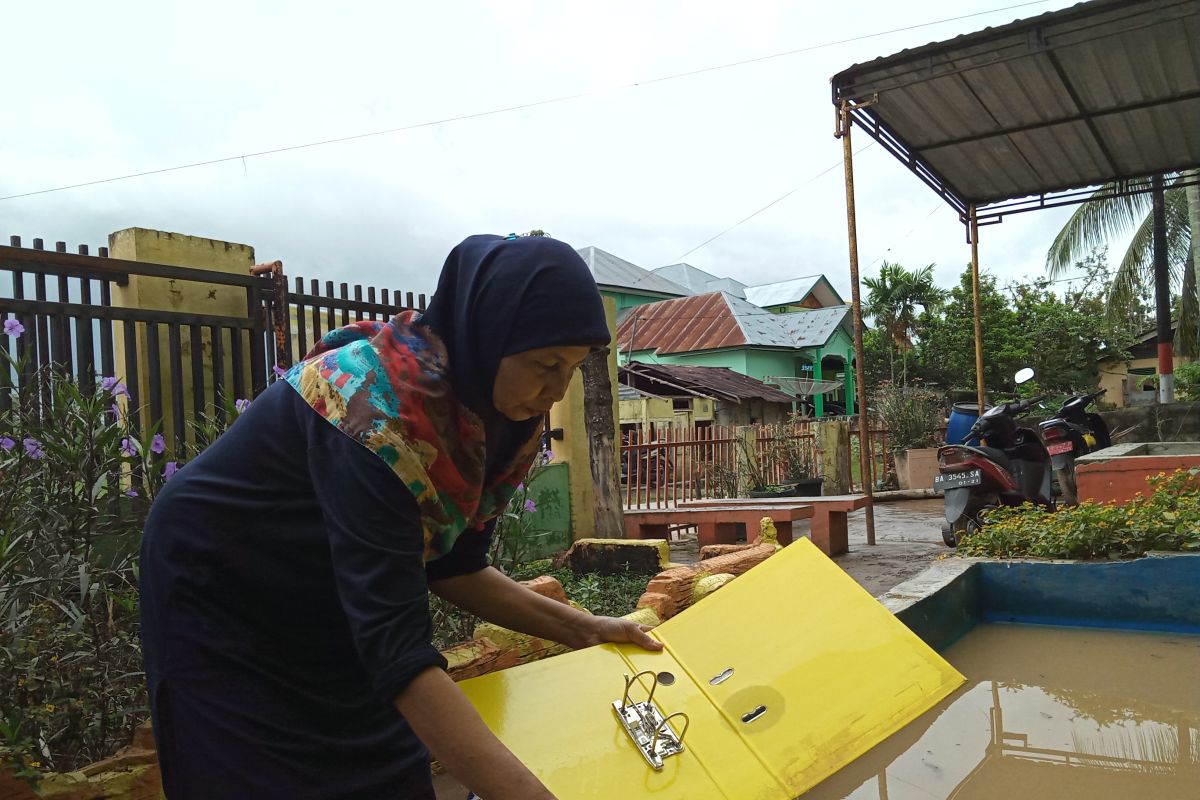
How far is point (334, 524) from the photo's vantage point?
102cm

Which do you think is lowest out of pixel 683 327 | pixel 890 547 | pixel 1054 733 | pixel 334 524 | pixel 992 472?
pixel 890 547

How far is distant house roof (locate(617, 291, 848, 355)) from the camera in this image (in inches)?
1022

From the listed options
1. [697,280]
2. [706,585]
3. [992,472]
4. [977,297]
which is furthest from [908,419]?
[697,280]

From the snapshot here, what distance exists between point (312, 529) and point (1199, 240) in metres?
16.0

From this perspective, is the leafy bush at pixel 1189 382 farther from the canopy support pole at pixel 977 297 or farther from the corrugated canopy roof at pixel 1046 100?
the corrugated canopy roof at pixel 1046 100

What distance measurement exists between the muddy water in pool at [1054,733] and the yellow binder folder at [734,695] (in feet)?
0.56

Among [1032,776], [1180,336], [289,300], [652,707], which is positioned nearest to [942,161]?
[289,300]

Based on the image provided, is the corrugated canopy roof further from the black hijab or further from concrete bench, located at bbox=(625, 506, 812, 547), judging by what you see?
the black hijab

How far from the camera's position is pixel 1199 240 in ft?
43.2

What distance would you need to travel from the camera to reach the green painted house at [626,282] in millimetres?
30031

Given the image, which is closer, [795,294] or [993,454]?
[993,454]

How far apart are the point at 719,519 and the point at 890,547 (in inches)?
62.1

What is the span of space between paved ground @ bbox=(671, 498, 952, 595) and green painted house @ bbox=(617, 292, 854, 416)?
15.6 meters

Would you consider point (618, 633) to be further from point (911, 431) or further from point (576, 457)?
point (911, 431)
